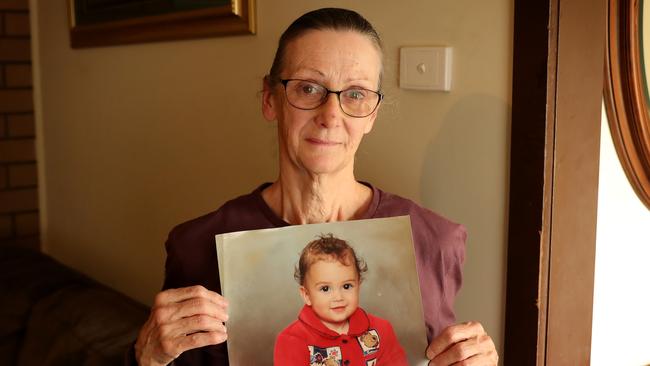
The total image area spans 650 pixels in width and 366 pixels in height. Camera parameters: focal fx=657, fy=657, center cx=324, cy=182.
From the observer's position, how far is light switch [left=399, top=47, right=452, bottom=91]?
1196 mm

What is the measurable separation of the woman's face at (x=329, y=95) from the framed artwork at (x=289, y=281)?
11cm

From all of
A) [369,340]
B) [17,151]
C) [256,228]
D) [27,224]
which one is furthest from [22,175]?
[369,340]

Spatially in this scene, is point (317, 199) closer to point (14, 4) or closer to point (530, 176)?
point (530, 176)

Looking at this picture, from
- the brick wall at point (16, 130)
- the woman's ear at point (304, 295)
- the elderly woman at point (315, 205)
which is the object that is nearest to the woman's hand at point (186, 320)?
the elderly woman at point (315, 205)

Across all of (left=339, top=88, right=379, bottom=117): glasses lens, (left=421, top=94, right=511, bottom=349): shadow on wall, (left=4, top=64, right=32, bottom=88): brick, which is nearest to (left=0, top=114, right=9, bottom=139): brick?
(left=4, top=64, right=32, bottom=88): brick

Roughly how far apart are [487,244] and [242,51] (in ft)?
2.60

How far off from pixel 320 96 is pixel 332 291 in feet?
0.91

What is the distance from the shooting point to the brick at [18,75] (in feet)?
8.18

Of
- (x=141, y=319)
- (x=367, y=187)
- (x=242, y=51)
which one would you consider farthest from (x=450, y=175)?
(x=141, y=319)

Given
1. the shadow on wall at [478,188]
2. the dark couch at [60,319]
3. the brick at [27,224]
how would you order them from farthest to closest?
the brick at [27,224] < the dark couch at [60,319] < the shadow on wall at [478,188]

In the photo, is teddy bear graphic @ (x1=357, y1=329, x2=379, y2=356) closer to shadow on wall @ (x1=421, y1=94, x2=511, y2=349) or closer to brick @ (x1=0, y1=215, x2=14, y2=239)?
shadow on wall @ (x1=421, y1=94, x2=511, y2=349)

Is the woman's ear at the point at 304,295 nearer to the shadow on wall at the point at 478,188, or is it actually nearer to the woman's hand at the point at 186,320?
the woman's hand at the point at 186,320

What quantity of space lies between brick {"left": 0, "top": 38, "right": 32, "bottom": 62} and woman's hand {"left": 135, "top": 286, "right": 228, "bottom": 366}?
78.3 inches

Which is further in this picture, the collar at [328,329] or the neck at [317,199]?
the neck at [317,199]
